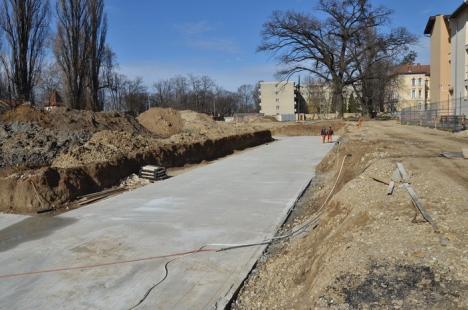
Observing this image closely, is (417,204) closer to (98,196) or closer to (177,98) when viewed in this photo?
(98,196)

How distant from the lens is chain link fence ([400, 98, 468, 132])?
84.8ft

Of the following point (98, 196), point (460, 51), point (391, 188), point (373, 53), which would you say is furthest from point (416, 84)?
point (391, 188)

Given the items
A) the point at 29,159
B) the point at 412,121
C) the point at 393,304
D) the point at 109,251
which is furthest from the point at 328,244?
the point at 412,121

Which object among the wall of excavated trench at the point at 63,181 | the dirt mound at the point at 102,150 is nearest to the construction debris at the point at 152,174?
the wall of excavated trench at the point at 63,181

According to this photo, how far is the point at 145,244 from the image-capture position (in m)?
8.20

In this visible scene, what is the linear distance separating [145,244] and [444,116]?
87.2ft

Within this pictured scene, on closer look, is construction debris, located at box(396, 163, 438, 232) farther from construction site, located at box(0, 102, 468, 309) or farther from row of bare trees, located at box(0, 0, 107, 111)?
row of bare trees, located at box(0, 0, 107, 111)

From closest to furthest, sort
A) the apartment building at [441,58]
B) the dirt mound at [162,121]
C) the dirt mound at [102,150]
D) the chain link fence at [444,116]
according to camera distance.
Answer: the dirt mound at [102,150]
the chain link fence at [444,116]
the dirt mound at [162,121]
the apartment building at [441,58]

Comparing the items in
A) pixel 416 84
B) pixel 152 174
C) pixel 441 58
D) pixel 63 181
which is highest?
pixel 416 84

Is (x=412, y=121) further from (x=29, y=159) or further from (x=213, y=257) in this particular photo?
(x=213, y=257)

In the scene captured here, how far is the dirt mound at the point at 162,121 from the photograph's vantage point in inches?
1344

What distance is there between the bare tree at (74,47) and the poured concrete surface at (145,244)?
26825 millimetres

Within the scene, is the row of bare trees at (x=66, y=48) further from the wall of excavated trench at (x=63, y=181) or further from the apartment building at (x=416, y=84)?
the apartment building at (x=416, y=84)

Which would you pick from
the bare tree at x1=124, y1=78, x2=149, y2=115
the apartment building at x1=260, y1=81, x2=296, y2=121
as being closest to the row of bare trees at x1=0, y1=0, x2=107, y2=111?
the bare tree at x1=124, y1=78, x2=149, y2=115
